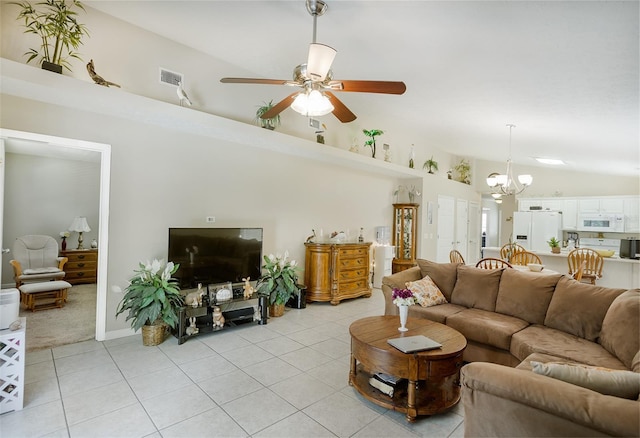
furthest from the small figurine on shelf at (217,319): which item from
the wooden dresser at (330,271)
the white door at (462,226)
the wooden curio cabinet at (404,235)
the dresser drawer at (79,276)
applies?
the white door at (462,226)

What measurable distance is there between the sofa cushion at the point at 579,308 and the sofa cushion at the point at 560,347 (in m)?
0.08

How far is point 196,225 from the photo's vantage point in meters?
4.41

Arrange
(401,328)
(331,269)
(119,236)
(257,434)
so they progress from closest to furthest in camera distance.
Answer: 1. (257,434)
2. (401,328)
3. (119,236)
4. (331,269)

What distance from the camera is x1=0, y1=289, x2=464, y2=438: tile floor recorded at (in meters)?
2.18

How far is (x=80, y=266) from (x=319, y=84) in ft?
22.4

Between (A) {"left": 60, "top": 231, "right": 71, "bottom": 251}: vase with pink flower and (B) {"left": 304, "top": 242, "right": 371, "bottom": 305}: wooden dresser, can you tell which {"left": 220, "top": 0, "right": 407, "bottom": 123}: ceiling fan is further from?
(A) {"left": 60, "top": 231, "right": 71, "bottom": 251}: vase with pink flower

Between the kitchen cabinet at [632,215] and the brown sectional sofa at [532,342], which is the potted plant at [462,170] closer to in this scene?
the kitchen cabinet at [632,215]

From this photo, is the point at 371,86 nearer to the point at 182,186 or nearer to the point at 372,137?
the point at 182,186

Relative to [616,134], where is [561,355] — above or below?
below

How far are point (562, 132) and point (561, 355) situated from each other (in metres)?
3.79

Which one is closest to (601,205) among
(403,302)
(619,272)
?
(619,272)

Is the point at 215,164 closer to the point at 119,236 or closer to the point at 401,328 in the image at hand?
the point at 119,236

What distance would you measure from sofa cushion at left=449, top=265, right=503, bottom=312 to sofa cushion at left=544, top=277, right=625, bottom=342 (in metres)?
0.59

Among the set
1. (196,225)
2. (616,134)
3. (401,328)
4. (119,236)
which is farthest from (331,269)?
(616,134)
